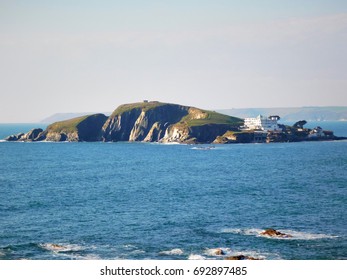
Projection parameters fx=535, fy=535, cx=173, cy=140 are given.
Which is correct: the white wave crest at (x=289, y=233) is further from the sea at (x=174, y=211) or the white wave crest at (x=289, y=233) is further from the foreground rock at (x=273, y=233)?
the foreground rock at (x=273, y=233)

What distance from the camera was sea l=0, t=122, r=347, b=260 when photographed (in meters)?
66.7

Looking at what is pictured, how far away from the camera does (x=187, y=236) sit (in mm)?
72938

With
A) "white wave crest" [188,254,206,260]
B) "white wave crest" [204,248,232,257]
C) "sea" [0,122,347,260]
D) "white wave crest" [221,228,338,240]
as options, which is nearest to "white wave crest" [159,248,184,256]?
"sea" [0,122,347,260]

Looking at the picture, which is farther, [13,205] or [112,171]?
[112,171]

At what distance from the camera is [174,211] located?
90562 millimetres

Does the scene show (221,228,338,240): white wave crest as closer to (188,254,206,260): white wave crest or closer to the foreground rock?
the foreground rock

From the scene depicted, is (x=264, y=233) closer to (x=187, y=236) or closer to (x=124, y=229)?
(x=187, y=236)

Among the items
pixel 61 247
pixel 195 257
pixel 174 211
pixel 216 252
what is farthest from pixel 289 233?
pixel 61 247

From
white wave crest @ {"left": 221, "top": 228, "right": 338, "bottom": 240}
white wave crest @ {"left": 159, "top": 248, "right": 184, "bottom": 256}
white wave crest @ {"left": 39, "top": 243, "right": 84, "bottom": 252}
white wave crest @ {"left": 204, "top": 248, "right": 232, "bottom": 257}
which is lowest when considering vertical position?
white wave crest @ {"left": 39, "top": 243, "right": 84, "bottom": 252}

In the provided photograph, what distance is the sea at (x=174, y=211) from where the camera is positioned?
66.7 m

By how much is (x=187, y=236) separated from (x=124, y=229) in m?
10.1

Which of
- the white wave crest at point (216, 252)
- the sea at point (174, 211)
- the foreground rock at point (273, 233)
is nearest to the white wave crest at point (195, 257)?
the sea at point (174, 211)

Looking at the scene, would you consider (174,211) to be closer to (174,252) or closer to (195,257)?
(174,252)
